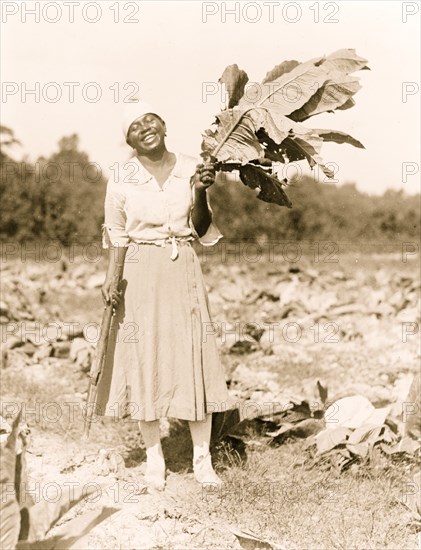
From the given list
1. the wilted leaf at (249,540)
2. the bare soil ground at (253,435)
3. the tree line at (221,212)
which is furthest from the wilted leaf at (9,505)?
the tree line at (221,212)

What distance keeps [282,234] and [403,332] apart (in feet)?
53.5

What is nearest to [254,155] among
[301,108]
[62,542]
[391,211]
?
[301,108]

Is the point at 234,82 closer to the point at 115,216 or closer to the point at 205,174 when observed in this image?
the point at 205,174

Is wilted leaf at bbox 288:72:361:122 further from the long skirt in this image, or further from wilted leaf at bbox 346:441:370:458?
wilted leaf at bbox 346:441:370:458

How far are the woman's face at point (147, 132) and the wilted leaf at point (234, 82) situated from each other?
375 millimetres

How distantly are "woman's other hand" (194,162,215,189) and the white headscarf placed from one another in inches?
14.4

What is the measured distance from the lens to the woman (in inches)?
143

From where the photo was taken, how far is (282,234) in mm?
23391

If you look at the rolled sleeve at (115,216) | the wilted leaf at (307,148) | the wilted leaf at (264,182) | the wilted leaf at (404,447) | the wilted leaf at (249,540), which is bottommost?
the wilted leaf at (249,540)

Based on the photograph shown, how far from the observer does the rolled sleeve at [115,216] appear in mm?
3656

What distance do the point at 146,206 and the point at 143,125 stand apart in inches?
15.8

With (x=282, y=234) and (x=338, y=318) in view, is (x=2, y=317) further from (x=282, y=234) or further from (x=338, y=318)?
(x=282, y=234)

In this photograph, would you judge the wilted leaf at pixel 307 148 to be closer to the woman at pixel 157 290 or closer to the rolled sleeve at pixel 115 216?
the woman at pixel 157 290

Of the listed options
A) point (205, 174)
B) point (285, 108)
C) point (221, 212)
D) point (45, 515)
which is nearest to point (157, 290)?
point (205, 174)
